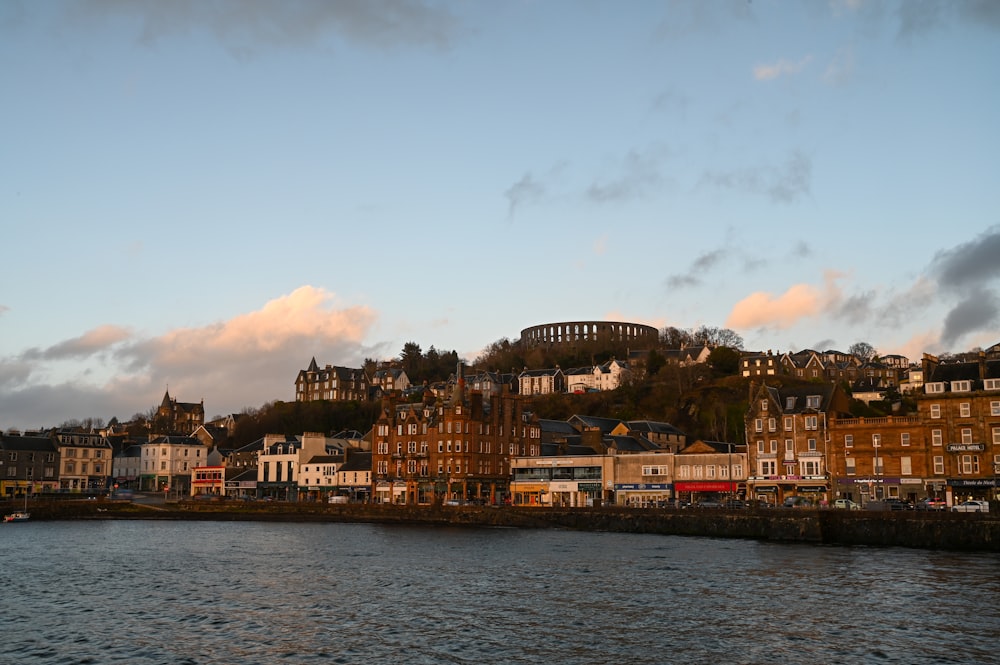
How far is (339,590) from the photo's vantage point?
46.0 metres

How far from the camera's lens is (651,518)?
82812mm

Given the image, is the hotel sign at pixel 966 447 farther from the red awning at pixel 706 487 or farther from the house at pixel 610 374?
the house at pixel 610 374

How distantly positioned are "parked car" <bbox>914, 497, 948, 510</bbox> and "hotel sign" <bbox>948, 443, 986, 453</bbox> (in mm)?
4749

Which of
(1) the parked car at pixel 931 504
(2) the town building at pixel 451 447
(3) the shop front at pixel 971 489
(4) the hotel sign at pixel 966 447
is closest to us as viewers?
(1) the parked car at pixel 931 504

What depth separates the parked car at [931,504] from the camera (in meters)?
73.1

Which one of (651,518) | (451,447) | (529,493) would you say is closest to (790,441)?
(651,518)

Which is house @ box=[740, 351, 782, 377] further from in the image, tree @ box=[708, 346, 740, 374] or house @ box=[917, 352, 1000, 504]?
house @ box=[917, 352, 1000, 504]

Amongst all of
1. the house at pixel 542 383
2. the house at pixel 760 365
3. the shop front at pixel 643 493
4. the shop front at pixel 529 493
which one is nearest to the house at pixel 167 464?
the house at pixel 542 383

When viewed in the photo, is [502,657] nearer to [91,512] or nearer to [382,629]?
[382,629]

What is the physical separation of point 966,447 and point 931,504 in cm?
888

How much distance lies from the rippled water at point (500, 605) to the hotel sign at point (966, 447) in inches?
946

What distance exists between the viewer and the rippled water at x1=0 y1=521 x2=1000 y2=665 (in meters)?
31.8

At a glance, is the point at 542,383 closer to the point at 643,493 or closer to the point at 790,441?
the point at 643,493

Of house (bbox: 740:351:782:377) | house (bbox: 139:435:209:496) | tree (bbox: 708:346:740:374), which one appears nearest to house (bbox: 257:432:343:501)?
house (bbox: 139:435:209:496)
